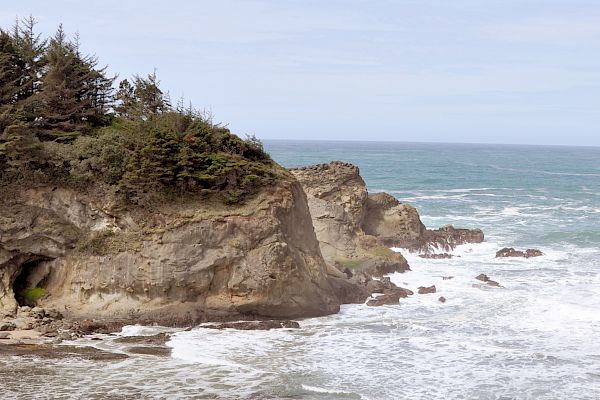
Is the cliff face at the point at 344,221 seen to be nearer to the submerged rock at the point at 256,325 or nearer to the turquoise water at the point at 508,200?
the submerged rock at the point at 256,325

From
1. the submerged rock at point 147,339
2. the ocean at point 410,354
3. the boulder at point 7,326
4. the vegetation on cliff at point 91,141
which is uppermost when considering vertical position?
the vegetation on cliff at point 91,141

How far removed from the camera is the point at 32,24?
26.3 meters

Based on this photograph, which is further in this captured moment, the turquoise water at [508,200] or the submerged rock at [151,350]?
the turquoise water at [508,200]

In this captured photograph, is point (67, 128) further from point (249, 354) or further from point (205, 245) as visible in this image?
point (249, 354)

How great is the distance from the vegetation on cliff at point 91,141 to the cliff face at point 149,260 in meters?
0.79

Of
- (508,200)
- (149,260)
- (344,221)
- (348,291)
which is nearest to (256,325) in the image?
(149,260)

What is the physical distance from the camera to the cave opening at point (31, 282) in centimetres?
2261

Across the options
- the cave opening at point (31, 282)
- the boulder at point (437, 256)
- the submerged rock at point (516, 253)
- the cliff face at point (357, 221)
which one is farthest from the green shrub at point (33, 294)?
the submerged rock at point (516, 253)

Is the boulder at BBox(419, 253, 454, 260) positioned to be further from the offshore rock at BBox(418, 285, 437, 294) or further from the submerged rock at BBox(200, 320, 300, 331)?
the submerged rock at BBox(200, 320, 300, 331)

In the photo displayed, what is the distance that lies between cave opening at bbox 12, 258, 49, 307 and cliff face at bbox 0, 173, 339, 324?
0.04 meters

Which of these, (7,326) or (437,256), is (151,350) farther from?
(437,256)

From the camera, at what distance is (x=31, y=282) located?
2322 cm

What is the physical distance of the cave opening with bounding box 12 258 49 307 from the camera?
2261 cm

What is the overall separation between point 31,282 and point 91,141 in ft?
16.4
